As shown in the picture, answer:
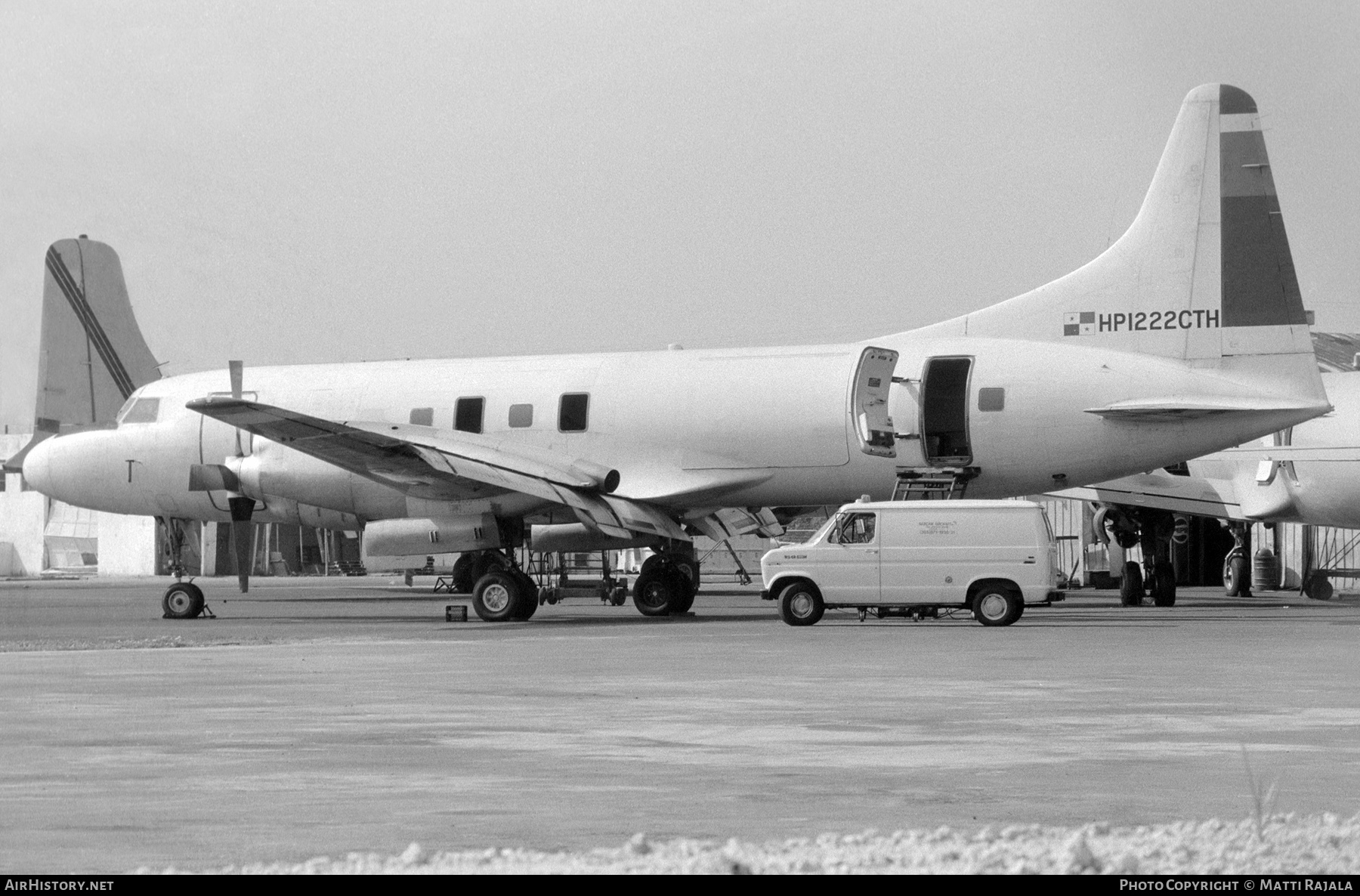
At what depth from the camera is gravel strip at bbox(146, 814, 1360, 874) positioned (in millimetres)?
6613

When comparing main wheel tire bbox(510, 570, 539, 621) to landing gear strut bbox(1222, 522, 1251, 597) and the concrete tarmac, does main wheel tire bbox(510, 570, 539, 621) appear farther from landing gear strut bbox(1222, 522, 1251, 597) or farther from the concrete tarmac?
landing gear strut bbox(1222, 522, 1251, 597)

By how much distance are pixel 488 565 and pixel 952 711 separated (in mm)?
17954

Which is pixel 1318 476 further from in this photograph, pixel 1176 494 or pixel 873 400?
pixel 873 400

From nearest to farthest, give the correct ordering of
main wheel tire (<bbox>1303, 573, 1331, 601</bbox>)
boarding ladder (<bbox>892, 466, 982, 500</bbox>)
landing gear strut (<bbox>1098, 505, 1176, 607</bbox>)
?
1. boarding ladder (<bbox>892, 466, 982, 500</bbox>)
2. landing gear strut (<bbox>1098, 505, 1176, 607</bbox>)
3. main wheel tire (<bbox>1303, 573, 1331, 601</bbox>)

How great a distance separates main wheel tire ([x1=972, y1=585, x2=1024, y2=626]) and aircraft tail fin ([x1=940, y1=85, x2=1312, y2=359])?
5.52 meters

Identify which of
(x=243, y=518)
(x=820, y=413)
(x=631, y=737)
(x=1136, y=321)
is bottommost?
(x=631, y=737)

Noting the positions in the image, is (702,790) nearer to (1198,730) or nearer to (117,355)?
(1198,730)

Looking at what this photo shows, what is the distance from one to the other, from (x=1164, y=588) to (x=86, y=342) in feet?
120

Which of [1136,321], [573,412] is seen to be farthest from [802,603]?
[1136,321]

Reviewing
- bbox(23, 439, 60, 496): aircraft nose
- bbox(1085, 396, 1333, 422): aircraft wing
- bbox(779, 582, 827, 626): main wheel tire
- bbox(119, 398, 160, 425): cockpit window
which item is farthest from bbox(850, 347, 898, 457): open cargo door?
bbox(23, 439, 60, 496): aircraft nose

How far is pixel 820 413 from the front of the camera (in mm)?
30578

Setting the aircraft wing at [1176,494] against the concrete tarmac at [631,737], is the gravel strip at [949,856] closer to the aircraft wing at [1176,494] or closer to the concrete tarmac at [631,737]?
the concrete tarmac at [631,737]

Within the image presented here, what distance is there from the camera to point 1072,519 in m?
65.2
